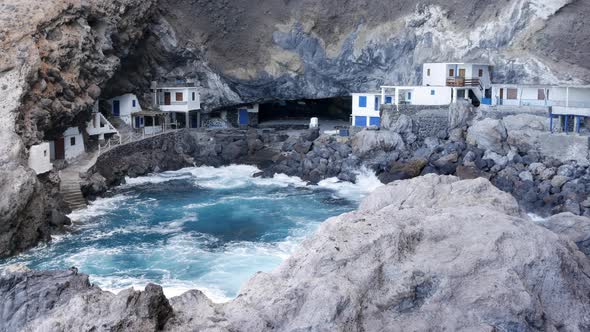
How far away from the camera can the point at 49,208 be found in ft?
94.6

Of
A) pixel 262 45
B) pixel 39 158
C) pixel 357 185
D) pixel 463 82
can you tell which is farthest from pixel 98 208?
pixel 463 82

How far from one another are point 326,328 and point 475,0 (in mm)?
40097

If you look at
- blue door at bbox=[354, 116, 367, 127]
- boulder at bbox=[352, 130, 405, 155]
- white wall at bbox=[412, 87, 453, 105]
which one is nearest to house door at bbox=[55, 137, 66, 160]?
boulder at bbox=[352, 130, 405, 155]

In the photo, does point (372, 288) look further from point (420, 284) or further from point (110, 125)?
point (110, 125)

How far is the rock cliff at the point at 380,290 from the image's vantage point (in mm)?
12242

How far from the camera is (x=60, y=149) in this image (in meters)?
37.1

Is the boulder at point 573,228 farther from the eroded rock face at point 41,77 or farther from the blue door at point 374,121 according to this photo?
the blue door at point 374,121

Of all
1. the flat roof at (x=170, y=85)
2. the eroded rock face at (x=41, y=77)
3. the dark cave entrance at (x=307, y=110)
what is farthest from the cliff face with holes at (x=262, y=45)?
the dark cave entrance at (x=307, y=110)

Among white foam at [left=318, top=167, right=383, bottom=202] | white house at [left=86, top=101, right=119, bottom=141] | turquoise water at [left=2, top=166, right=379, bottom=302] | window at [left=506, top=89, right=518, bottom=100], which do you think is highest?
window at [left=506, top=89, right=518, bottom=100]

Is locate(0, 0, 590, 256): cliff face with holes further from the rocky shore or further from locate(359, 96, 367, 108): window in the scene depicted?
the rocky shore

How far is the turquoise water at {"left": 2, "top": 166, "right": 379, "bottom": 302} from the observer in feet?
78.2

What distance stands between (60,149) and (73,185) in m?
4.41

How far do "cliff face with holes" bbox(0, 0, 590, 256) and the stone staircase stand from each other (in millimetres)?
2903

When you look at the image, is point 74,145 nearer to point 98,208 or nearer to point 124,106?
point 98,208
